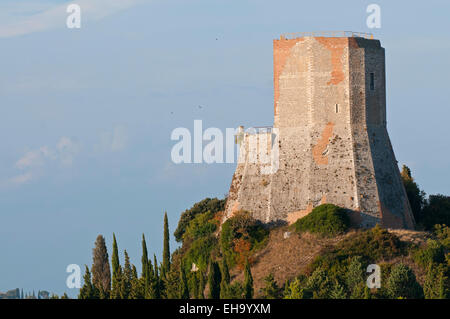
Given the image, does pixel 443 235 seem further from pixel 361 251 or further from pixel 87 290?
pixel 87 290

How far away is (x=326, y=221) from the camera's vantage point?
86.1 meters

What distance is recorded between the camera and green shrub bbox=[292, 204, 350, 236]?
85938mm

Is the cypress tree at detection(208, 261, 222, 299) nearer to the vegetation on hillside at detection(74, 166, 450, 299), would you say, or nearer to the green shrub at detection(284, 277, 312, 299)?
the vegetation on hillside at detection(74, 166, 450, 299)

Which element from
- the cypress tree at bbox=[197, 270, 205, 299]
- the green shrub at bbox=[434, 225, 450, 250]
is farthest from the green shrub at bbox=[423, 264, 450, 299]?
the cypress tree at bbox=[197, 270, 205, 299]

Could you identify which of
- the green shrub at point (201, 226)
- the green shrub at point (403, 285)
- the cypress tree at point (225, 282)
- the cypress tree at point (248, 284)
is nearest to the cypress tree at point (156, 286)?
the cypress tree at point (225, 282)

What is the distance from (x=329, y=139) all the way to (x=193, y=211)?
16.1 m

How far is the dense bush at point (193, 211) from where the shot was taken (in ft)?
329

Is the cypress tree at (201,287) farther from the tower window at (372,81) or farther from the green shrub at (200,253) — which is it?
the tower window at (372,81)

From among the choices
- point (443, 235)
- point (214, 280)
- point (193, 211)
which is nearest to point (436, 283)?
point (443, 235)

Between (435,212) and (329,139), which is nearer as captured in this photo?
(329,139)

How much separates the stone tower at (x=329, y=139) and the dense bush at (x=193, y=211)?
903 centimetres

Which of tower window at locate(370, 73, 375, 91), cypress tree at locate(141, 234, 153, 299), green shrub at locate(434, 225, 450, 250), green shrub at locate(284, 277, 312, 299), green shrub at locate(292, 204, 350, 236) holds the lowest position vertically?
green shrub at locate(284, 277, 312, 299)

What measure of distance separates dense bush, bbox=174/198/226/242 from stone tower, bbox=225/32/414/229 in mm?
9032
